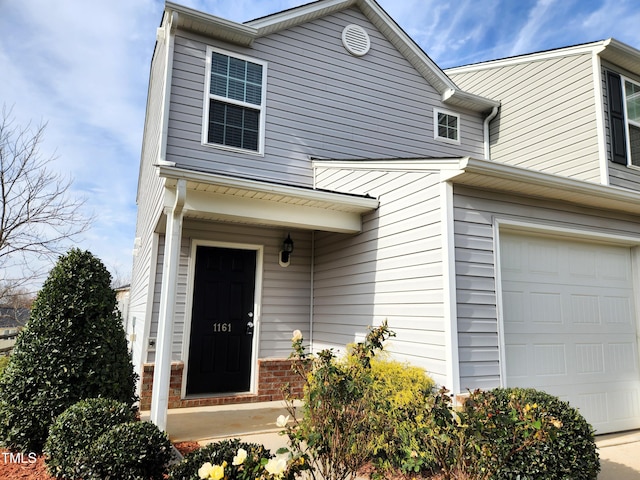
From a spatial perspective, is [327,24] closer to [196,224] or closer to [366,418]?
[196,224]

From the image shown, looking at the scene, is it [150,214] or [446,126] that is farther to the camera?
[446,126]

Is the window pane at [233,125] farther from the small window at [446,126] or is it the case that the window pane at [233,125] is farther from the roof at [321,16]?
the small window at [446,126]

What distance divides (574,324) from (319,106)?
4.97 m

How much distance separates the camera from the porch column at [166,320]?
4.02 m

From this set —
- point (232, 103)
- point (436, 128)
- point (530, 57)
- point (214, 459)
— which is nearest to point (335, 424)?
point (214, 459)

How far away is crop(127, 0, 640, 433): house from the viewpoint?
411cm

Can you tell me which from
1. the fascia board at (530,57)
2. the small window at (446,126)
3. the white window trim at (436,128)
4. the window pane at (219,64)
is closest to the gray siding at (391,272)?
the window pane at (219,64)

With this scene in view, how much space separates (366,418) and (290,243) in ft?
13.1

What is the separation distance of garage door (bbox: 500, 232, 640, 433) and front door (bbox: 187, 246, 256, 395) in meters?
3.67

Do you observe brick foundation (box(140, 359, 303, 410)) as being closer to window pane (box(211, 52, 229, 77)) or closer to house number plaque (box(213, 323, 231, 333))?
house number plaque (box(213, 323, 231, 333))

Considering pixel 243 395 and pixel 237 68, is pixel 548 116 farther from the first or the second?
pixel 243 395

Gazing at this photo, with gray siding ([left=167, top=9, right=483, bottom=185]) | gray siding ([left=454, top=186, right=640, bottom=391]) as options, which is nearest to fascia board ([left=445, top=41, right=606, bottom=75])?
gray siding ([left=167, top=9, right=483, bottom=185])

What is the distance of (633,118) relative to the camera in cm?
734

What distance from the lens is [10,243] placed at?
1004cm
